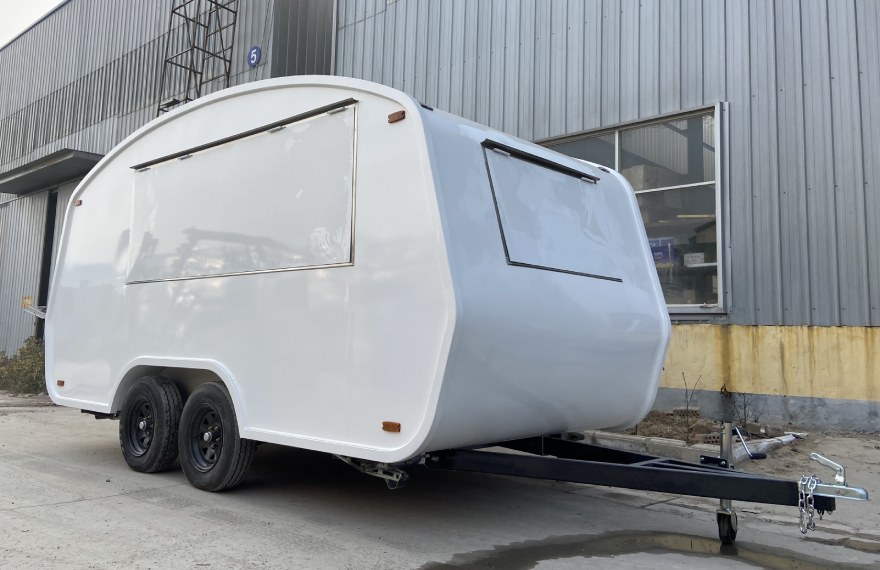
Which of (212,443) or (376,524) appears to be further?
(212,443)

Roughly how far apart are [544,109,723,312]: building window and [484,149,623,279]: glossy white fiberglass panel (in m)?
4.32

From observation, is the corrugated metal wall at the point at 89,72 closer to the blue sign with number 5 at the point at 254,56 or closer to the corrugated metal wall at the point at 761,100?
the blue sign with number 5 at the point at 254,56

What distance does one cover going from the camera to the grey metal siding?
69.6 ft

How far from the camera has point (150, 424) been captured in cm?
686

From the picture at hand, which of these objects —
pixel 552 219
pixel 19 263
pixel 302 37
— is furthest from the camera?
pixel 19 263

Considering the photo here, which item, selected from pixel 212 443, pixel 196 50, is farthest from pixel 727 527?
pixel 196 50

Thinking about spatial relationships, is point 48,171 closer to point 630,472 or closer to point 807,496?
point 630,472

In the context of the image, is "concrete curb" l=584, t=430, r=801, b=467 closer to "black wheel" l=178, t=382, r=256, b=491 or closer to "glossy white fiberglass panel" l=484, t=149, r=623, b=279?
"glossy white fiberglass panel" l=484, t=149, r=623, b=279

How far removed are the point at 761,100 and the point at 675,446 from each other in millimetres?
4895

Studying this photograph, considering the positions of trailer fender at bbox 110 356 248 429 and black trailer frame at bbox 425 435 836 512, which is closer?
black trailer frame at bbox 425 435 836 512

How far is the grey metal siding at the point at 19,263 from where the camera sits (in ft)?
69.6

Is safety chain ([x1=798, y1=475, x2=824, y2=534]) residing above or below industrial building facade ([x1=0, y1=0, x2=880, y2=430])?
below

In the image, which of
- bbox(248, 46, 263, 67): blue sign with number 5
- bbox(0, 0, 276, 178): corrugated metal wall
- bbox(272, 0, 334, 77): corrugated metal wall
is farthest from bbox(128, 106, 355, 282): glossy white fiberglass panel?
bbox(0, 0, 276, 178): corrugated metal wall

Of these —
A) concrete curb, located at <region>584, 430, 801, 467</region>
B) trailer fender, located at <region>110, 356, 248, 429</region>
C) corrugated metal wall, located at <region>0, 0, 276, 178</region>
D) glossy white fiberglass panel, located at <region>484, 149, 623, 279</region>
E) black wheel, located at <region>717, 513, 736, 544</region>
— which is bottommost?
black wheel, located at <region>717, 513, 736, 544</region>
